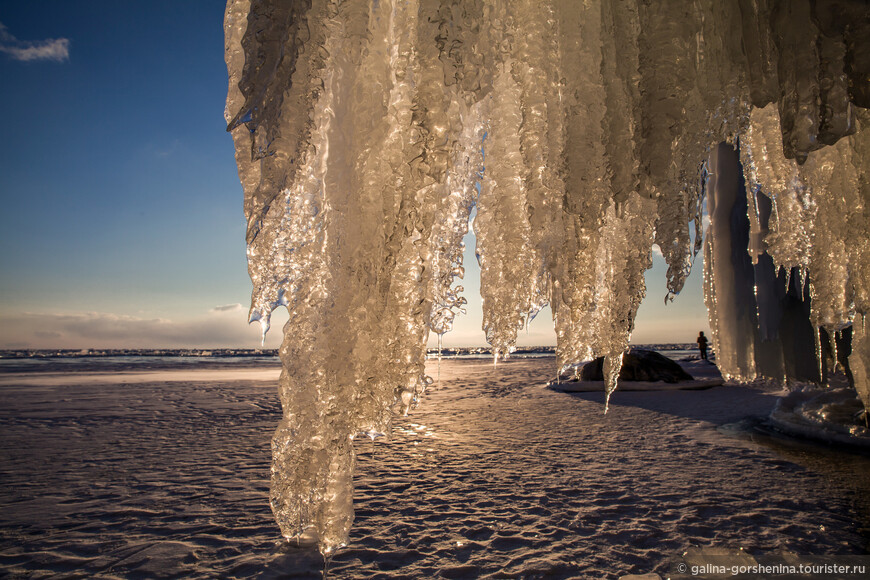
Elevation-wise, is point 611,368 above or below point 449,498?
above

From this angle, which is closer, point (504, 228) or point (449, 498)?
point (504, 228)

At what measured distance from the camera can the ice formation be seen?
1085mm

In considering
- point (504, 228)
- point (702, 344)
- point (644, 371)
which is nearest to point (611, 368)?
point (504, 228)

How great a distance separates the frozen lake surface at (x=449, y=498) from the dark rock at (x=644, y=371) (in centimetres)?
311

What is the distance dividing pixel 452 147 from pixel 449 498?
2409mm

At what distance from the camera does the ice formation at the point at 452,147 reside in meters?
1.08

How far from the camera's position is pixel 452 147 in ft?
3.60

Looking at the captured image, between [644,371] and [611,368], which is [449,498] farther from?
[644,371]

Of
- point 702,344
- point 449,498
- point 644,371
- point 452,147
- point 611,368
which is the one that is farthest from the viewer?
point 702,344

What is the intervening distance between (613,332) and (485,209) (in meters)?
0.73

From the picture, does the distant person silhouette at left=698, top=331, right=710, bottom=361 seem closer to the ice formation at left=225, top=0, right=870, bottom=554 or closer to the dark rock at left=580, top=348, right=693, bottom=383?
the dark rock at left=580, top=348, right=693, bottom=383

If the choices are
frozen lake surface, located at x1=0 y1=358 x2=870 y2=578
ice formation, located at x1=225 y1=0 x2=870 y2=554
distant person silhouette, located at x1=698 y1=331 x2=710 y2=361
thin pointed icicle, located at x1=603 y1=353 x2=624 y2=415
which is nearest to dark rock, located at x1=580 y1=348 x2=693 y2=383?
frozen lake surface, located at x1=0 y1=358 x2=870 y2=578

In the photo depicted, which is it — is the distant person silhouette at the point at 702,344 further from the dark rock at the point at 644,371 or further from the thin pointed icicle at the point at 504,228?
the thin pointed icicle at the point at 504,228

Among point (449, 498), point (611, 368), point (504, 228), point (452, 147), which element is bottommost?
point (449, 498)
